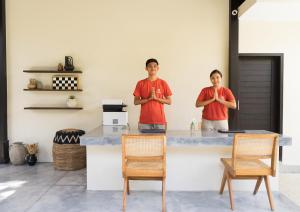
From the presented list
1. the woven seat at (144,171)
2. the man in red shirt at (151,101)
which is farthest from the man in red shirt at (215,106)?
the woven seat at (144,171)

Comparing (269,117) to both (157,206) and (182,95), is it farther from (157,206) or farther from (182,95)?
(157,206)

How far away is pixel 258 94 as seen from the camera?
529 cm

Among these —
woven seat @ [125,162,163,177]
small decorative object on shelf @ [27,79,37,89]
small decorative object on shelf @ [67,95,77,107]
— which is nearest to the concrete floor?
woven seat @ [125,162,163,177]

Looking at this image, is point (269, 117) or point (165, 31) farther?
point (269, 117)

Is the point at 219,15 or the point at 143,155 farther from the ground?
the point at 219,15

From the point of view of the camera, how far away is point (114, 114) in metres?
4.17

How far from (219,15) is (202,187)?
298cm

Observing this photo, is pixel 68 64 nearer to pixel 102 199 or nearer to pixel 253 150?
pixel 102 199

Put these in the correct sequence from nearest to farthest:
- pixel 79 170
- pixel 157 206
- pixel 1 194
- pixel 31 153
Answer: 1. pixel 157 206
2. pixel 1 194
3. pixel 79 170
4. pixel 31 153

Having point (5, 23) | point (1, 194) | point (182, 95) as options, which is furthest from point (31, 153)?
point (182, 95)

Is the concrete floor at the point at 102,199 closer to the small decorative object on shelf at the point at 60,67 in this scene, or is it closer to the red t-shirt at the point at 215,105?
the red t-shirt at the point at 215,105

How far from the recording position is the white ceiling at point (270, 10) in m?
4.00

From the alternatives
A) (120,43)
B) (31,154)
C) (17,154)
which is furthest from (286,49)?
(17,154)

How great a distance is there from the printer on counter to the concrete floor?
94 centimetres
